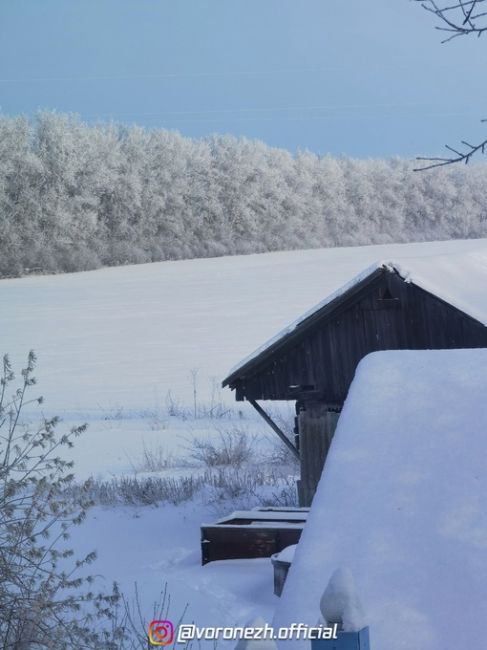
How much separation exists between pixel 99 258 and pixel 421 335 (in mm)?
60393

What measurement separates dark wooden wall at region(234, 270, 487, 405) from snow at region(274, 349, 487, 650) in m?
7.99

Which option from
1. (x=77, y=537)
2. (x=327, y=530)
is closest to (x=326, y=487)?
→ (x=327, y=530)

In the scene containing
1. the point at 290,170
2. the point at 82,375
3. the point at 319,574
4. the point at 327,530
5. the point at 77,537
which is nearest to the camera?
the point at 319,574

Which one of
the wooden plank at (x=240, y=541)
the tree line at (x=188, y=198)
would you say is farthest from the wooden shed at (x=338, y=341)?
the tree line at (x=188, y=198)

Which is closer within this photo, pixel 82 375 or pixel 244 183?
pixel 82 375

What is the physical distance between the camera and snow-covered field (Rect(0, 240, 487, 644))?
9.26 metres

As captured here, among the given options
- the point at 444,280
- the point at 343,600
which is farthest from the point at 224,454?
the point at 343,600

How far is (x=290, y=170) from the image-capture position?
85.1m

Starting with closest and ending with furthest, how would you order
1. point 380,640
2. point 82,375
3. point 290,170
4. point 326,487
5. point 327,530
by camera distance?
point 380,640, point 327,530, point 326,487, point 82,375, point 290,170

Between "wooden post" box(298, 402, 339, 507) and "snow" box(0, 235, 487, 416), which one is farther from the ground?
"snow" box(0, 235, 487, 416)

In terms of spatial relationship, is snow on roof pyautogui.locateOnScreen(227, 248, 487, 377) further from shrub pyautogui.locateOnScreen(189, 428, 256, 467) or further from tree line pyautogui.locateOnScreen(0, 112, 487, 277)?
tree line pyautogui.locateOnScreen(0, 112, 487, 277)

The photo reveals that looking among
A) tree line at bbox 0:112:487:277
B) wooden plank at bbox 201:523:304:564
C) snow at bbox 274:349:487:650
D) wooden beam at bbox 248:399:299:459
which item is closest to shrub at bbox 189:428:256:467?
wooden beam at bbox 248:399:299:459

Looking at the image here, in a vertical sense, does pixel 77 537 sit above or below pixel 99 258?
below

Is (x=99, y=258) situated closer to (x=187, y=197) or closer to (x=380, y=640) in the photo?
(x=187, y=197)
